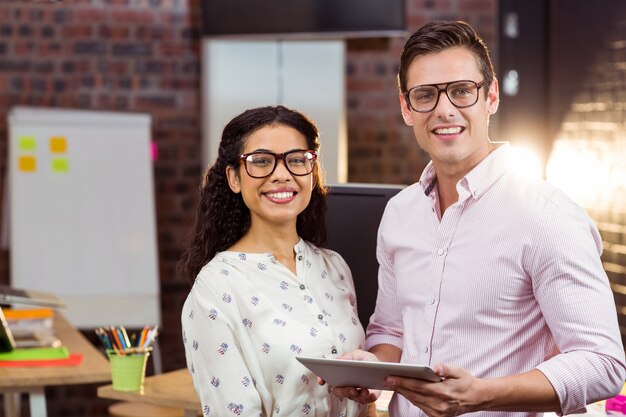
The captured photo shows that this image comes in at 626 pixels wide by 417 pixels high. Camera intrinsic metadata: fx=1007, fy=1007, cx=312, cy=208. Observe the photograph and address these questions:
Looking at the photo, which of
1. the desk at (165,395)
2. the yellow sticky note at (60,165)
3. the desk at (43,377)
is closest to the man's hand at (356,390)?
the desk at (165,395)

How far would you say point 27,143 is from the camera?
500 cm

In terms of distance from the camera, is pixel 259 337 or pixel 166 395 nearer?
pixel 259 337

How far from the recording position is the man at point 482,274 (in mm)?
1590

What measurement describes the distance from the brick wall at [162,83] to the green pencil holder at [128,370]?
2.84 metres

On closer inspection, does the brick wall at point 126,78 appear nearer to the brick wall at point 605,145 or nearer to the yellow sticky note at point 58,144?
the yellow sticky note at point 58,144

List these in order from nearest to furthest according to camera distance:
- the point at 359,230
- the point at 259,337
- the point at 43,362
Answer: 1. the point at 259,337
2. the point at 359,230
3. the point at 43,362

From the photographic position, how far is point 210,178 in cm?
207

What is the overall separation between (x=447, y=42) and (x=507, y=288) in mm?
443

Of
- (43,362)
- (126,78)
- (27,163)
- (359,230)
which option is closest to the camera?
(359,230)

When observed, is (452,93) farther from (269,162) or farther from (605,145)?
(605,145)

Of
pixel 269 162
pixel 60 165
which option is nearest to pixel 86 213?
pixel 60 165

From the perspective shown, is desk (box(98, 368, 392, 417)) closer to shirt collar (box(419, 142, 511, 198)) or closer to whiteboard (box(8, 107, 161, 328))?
shirt collar (box(419, 142, 511, 198))

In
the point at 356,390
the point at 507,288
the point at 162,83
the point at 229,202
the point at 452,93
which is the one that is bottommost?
the point at 356,390

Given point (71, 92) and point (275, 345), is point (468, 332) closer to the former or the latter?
point (275, 345)
